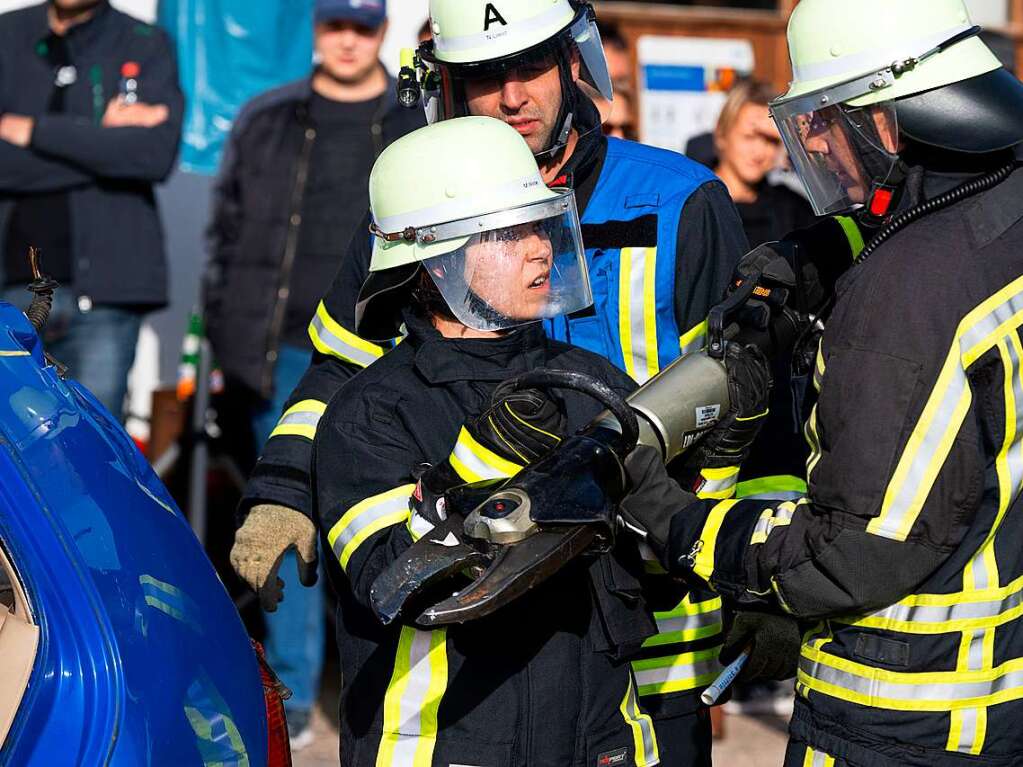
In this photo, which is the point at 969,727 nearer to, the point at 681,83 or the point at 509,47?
the point at 509,47

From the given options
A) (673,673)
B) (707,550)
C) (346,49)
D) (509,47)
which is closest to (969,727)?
(707,550)

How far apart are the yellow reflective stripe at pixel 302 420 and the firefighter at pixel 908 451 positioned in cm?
80

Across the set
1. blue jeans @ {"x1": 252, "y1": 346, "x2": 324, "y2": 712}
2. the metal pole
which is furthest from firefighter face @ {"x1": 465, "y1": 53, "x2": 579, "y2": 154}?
the metal pole

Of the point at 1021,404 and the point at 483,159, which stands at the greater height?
the point at 483,159

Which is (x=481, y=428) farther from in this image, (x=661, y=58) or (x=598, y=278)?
(x=661, y=58)

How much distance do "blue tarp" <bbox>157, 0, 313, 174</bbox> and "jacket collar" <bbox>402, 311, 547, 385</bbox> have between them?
12.9 ft

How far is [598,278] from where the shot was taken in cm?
295

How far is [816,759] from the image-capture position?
2.41m

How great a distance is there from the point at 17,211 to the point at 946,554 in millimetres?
3604

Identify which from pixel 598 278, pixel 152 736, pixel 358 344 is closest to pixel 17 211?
pixel 358 344

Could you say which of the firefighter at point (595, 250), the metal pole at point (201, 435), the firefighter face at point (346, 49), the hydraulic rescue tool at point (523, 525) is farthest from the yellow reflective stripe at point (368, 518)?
the metal pole at point (201, 435)

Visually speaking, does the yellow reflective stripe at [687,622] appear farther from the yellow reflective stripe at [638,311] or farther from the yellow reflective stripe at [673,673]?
the yellow reflective stripe at [638,311]

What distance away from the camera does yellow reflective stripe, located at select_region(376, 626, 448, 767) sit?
2424mm

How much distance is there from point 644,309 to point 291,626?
2.59 meters
